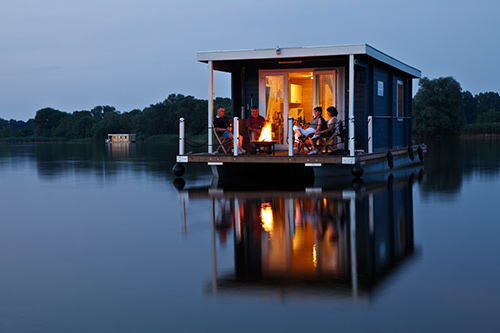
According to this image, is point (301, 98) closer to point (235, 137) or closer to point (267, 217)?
point (235, 137)

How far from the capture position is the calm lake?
4323 millimetres

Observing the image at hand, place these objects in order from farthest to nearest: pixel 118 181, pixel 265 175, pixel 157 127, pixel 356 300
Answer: pixel 157 127
pixel 265 175
pixel 118 181
pixel 356 300

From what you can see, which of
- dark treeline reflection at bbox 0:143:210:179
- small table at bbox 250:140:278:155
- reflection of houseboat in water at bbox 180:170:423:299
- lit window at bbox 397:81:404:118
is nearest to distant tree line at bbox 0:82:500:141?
dark treeline reflection at bbox 0:143:210:179

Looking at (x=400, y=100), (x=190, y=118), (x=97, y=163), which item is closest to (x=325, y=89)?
(x=400, y=100)

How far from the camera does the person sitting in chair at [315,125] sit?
1516 centimetres

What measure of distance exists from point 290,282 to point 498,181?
1128cm

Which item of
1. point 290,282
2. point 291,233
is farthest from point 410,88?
point 290,282

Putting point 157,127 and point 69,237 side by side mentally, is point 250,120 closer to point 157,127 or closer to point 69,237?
point 69,237

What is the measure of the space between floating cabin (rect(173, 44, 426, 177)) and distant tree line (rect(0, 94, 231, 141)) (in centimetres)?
5538

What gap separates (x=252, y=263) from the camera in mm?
6027

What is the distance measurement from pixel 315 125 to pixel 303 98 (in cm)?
316

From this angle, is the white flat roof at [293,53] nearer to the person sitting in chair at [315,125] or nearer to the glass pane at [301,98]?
the person sitting in chair at [315,125]

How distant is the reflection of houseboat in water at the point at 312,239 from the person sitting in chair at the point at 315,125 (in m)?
2.80

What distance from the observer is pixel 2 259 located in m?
6.34
